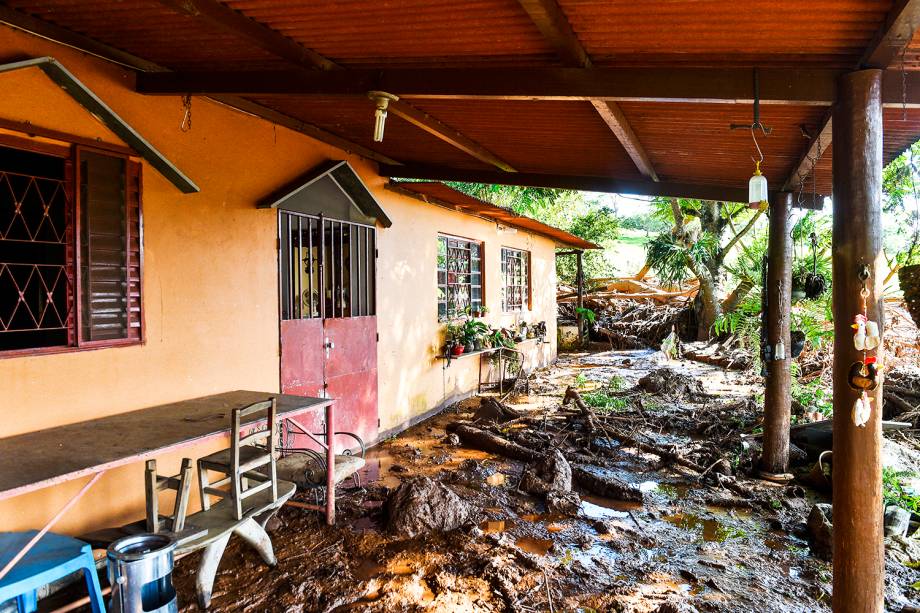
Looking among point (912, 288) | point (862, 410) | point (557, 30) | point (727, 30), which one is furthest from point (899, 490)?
point (557, 30)

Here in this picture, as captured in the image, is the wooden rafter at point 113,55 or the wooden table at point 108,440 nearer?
the wooden table at point 108,440

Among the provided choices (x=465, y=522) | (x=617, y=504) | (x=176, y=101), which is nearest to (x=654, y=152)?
(x=617, y=504)

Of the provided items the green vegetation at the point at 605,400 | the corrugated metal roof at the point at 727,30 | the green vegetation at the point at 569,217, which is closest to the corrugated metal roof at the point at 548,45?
the corrugated metal roof at the point at 727,30

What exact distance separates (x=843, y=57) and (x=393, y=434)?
6294mm

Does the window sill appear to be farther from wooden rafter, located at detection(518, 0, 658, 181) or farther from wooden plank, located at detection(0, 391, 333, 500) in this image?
wooden rafter, located at detection(518, 0, 658, 181)

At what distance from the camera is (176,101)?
439cm

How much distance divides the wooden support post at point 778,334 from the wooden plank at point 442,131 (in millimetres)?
3089

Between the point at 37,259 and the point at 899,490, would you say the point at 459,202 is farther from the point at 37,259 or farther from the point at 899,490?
the point at 899,490

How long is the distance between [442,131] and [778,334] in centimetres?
408

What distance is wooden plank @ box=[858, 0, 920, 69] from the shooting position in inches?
91.3

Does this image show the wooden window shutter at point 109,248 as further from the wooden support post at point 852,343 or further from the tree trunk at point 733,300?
the tree trunk at point 733,300

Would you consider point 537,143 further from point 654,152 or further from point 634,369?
point 634,369

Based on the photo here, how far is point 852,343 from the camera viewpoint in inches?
118

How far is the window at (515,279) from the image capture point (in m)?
11.9
